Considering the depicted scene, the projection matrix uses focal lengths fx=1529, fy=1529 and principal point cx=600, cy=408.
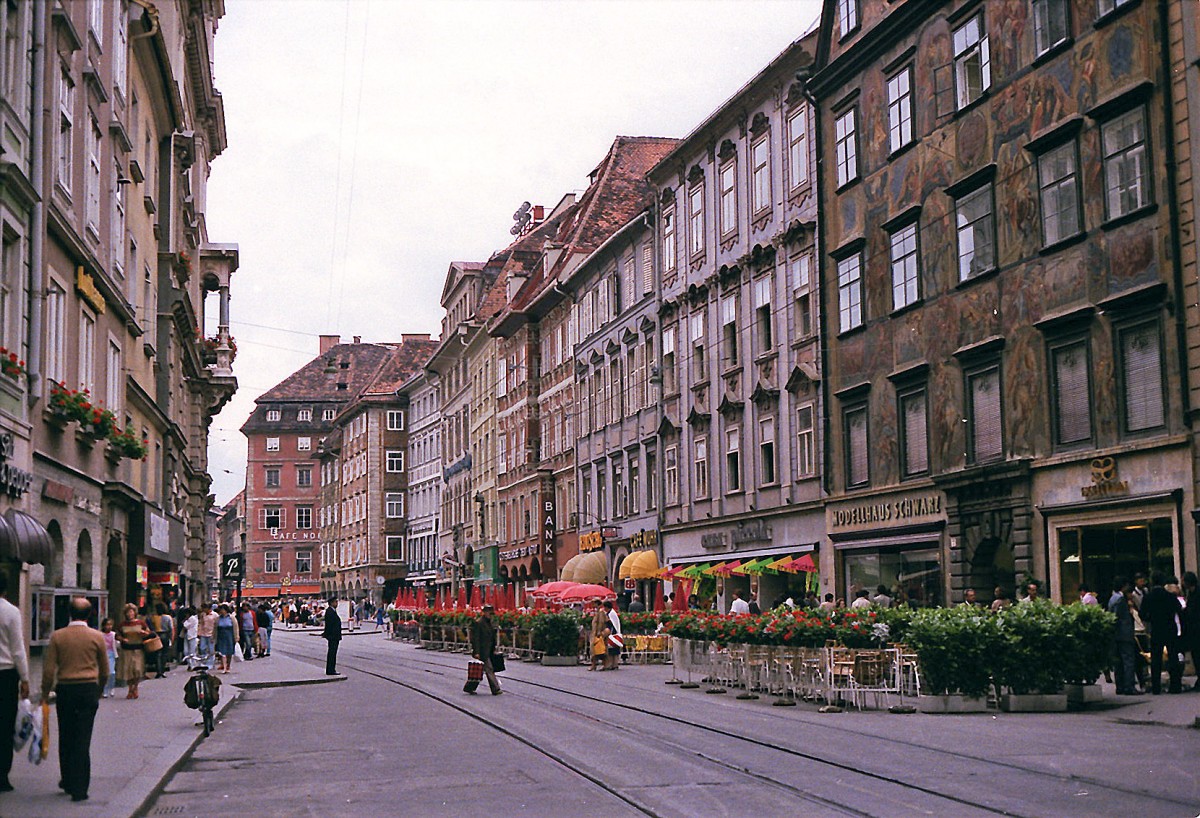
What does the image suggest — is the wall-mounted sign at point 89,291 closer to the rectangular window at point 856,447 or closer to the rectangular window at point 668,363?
the rectangular window at point 856,447

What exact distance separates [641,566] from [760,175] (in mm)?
14210

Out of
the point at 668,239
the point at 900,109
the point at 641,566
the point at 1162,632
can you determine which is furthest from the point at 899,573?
the point at 668,239

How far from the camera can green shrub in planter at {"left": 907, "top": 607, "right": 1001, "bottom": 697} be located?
68.5 ft

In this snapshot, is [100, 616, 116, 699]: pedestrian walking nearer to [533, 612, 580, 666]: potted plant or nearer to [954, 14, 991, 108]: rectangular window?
[533, 612, 580, 666]: potted plant

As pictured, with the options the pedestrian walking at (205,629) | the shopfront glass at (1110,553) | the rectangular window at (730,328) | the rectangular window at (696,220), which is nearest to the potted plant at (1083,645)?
the shopfront glass at (1110,553)

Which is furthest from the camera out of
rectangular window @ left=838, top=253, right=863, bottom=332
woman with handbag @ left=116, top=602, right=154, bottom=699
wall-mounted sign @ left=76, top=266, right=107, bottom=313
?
rectangular window @ left=838, top=253, right=863, bottom=332

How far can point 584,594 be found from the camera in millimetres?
46125

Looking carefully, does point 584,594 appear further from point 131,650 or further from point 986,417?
point 131,650

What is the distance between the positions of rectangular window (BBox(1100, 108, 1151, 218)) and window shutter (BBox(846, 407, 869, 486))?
1117cm

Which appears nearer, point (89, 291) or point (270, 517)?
point (89, 291)

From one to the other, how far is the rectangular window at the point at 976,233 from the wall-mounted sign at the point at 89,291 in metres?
17.3

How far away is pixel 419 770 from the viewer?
15.4m

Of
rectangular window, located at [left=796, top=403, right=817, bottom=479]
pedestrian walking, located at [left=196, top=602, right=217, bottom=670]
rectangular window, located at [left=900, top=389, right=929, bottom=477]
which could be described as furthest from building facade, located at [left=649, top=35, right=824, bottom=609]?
pedestrian walking, located at [left=196, top=602, right=217, bottom=670]

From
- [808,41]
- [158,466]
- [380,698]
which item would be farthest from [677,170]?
[380,698]
